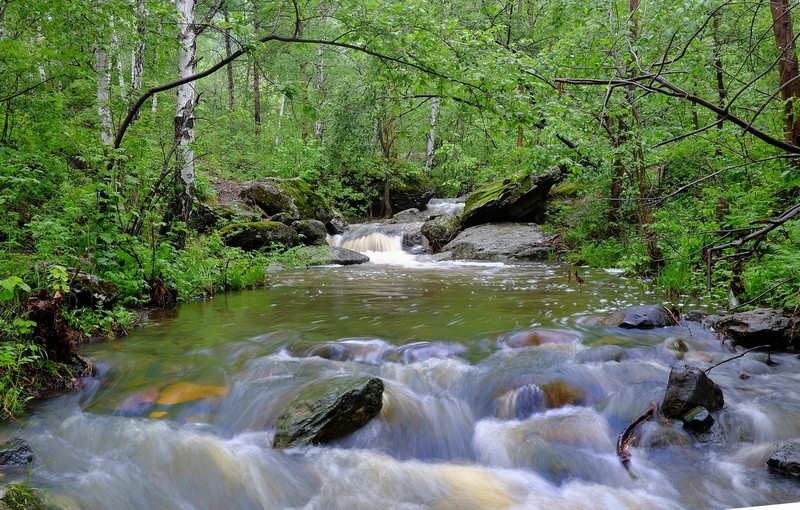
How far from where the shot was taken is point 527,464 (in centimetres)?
417

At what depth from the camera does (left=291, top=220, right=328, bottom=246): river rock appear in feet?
50.7

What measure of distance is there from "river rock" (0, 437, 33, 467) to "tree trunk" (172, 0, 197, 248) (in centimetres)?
559

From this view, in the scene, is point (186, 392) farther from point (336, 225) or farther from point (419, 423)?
point (336, 225)

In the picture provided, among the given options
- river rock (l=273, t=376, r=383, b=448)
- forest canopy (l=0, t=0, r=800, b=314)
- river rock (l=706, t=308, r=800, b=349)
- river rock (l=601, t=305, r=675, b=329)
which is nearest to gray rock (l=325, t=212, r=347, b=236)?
forest canopy (l=0, t=0, r=800, b=314)

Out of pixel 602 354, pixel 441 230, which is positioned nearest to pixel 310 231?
pixel 441 230

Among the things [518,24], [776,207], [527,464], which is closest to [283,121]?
[518,24]

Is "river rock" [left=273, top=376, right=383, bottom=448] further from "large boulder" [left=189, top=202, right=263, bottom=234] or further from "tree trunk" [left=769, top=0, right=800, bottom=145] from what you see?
"large boulder" [left=189, top=202, right=263, bottom=234]

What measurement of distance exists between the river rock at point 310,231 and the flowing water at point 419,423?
840cm

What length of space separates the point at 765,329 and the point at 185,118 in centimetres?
923

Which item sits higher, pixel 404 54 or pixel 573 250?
pixel 404 54

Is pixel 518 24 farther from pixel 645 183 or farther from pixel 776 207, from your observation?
pixel 776 207

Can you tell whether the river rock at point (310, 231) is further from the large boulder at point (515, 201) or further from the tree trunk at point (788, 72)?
the tree trunk at point (788, 72)

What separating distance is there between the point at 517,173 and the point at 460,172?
8065 mm

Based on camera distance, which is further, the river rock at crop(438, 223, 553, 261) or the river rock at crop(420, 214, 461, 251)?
the river rock at crop(420, 214, 461, 251)
